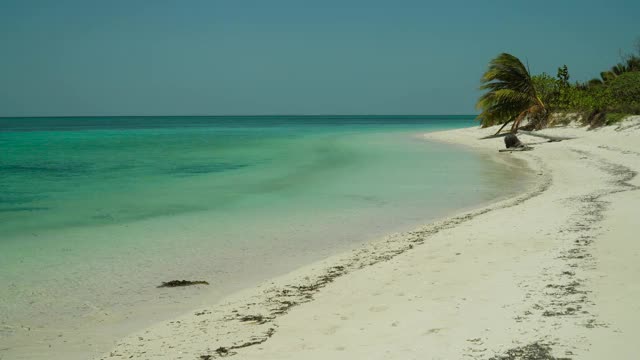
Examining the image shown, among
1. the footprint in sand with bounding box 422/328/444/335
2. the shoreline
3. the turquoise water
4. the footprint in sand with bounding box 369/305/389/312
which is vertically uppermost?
the footprint in sand with bounding box 422/328/444/335

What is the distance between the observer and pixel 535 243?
21.6 feet

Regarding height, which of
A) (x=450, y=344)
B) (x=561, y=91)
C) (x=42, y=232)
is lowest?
(x=42, y=232)

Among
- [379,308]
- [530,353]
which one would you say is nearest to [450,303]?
[379,308]

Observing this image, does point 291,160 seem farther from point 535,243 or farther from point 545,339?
point 545,339

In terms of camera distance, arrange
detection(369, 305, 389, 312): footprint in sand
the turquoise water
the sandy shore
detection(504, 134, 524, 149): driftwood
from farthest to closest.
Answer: detection(504, 134, 524, 149): driftwood < the turquoise water < detection(369, 305, 389, 312): footprint in sand < the sandy shore

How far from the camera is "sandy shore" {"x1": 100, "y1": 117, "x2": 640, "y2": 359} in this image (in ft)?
12.5

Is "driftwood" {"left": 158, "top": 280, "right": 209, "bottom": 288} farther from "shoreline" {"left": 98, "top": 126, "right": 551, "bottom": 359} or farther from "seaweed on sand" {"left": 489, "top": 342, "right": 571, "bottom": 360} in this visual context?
"seaweed on sand" {"left": 489, "top": 342, "right": 571, "bottom": 360}

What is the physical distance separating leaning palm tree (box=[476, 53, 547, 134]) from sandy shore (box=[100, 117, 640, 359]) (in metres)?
25.4

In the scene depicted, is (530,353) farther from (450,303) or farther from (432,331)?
(450,303)

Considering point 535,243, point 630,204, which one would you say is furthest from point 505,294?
point 630,204

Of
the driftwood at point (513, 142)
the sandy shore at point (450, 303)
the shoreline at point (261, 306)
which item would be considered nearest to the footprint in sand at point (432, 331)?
the sandy shore at point (450, 303)

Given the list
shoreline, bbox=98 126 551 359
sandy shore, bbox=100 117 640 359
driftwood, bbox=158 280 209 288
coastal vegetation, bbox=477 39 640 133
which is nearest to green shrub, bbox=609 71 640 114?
coastal vegetation, bbox=477 39 640 133

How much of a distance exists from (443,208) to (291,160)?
14770 millimetres

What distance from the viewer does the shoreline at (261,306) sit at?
4.30m
